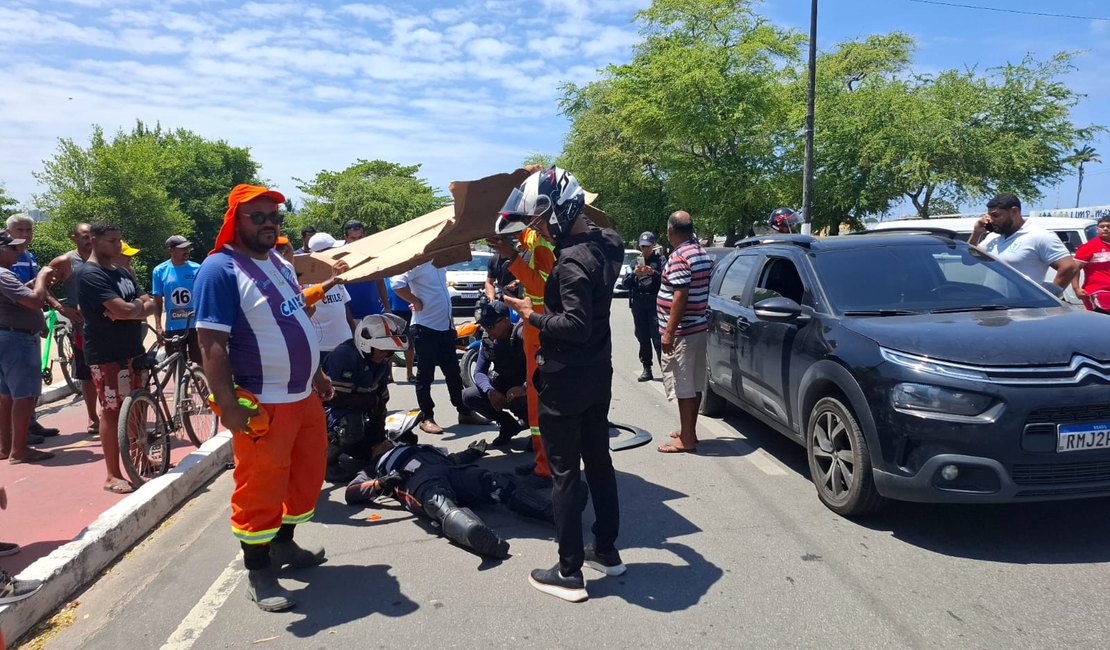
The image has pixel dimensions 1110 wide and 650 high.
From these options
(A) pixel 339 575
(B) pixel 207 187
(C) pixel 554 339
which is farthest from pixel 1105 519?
(B) pixel 207 187

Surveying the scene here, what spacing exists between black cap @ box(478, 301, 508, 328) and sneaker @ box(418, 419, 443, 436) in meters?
1.40

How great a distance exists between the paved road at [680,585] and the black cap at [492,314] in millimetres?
1795

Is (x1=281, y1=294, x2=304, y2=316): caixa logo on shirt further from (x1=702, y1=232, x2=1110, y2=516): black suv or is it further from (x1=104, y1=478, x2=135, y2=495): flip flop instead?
(x1=702, y1=232, x2=1110, y2=516): black suv

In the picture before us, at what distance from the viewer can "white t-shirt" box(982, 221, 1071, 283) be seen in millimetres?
6012

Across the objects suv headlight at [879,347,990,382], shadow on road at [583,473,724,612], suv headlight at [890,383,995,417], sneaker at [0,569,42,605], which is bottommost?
shadow on road at [583,473,724,612]

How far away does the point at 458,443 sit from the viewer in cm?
636

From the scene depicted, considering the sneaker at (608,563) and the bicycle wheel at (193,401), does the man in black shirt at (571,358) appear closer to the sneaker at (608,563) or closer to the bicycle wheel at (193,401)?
the sneaker at (608,563)

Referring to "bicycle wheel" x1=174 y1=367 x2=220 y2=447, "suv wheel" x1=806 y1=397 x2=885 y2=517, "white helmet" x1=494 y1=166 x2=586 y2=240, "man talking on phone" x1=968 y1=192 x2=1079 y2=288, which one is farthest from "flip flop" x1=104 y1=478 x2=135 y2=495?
"man talking on phone" x1=968 y1=192 x2=1079 y2=288

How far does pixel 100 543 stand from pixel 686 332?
4202 millimetres

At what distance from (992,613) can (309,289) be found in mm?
4014

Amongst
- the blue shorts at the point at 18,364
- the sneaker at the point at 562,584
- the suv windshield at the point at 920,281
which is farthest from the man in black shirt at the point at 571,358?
the blue shorts at the point at 18,364

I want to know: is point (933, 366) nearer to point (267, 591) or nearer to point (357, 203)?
point (267, 591)

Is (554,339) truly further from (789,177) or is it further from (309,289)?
(789,177)

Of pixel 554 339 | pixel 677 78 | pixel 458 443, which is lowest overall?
pixel 458 443
